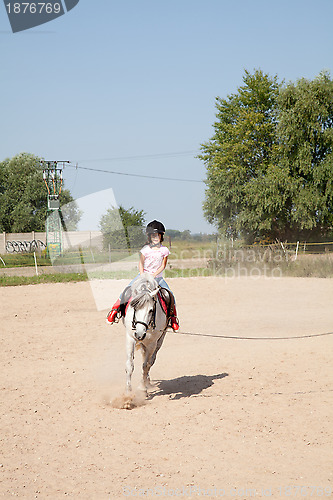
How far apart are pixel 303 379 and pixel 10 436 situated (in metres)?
4.39

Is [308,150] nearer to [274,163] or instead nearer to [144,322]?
[274,163]

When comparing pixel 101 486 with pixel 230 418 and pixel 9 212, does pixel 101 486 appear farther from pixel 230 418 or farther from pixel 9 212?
pixel 9 212

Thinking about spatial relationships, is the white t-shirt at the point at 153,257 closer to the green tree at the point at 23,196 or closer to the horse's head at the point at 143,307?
the horse's head at the point at 143,307

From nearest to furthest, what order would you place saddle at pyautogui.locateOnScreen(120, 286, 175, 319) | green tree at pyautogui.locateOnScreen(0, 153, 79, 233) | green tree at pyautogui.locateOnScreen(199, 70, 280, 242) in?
saddle at pyautogui.locateOnScreen(120, 286, 175, 319) → green tree at pyautogui.locateOnScreen(199, 70, 280, 242) → green tree at pyautogui.locateOnScreen(0, 153, 79, 233)

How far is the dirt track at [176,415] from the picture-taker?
4.46m

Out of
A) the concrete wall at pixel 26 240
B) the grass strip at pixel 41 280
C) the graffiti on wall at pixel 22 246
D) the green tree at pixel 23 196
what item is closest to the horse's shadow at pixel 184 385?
the grass strip at pixel 41 280

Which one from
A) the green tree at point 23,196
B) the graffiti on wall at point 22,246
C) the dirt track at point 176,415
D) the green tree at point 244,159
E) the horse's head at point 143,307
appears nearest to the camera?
the dirt track at point 176,415

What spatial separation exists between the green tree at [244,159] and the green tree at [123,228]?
790cm

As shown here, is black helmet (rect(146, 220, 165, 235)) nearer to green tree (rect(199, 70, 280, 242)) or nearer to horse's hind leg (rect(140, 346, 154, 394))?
→ horse's hind leg (rect(140, 346, 154, 394))

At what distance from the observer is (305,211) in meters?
34.3

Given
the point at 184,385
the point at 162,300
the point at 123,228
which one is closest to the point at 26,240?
the point at 123,228

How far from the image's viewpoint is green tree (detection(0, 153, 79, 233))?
186ft

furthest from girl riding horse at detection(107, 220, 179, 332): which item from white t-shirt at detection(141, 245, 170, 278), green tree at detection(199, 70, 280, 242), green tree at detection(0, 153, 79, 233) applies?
green tree at detection(0, 153, 79, 233)

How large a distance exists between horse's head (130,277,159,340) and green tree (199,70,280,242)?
31714 mm
